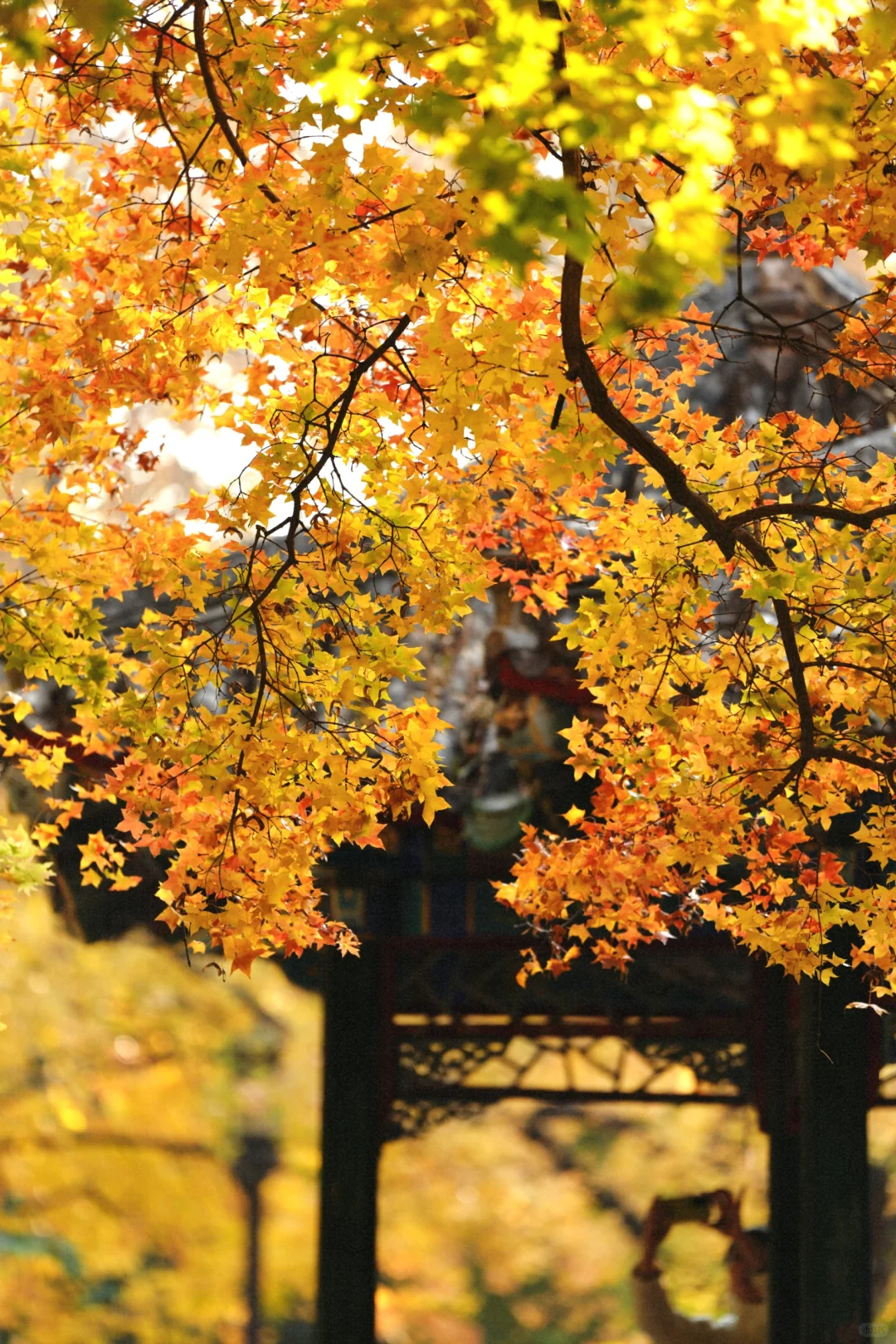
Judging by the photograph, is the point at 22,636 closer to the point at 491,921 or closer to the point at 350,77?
the point at 350,77

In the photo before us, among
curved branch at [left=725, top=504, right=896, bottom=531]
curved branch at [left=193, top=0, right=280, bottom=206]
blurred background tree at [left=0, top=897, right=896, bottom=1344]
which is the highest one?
curved branch at [left=193, top=0, right=280, bottom=206]

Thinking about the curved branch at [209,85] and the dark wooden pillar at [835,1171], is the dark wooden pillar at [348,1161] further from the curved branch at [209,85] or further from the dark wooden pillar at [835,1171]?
the curved branch at [209,85]

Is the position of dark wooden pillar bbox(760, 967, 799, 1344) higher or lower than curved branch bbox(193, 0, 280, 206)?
lower

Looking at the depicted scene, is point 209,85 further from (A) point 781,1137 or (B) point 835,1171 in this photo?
(A) point 781,1137

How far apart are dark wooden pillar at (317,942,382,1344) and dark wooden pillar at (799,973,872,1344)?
2.39m

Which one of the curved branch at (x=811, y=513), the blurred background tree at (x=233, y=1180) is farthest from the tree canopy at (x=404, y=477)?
the blurred background tree at (x=233, y=1180)

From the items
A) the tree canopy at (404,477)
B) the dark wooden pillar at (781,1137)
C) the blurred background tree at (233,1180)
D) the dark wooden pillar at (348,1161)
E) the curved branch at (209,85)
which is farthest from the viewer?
the blurred background tree at (233,1180)

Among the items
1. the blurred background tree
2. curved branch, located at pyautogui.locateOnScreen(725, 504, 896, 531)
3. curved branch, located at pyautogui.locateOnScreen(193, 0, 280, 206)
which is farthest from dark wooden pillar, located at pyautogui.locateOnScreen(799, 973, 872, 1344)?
the blurred background tree

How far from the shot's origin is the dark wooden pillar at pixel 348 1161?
741 cm

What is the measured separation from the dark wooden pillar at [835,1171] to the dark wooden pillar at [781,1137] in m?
1.49

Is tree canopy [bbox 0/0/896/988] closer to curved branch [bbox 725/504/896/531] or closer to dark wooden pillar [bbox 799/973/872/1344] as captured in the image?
curved branch [bbox 725/504/896/531]

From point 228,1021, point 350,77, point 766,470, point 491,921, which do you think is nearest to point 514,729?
point 491,921

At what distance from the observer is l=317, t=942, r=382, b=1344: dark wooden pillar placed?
741 centimetres

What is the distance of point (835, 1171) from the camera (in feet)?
20.8
